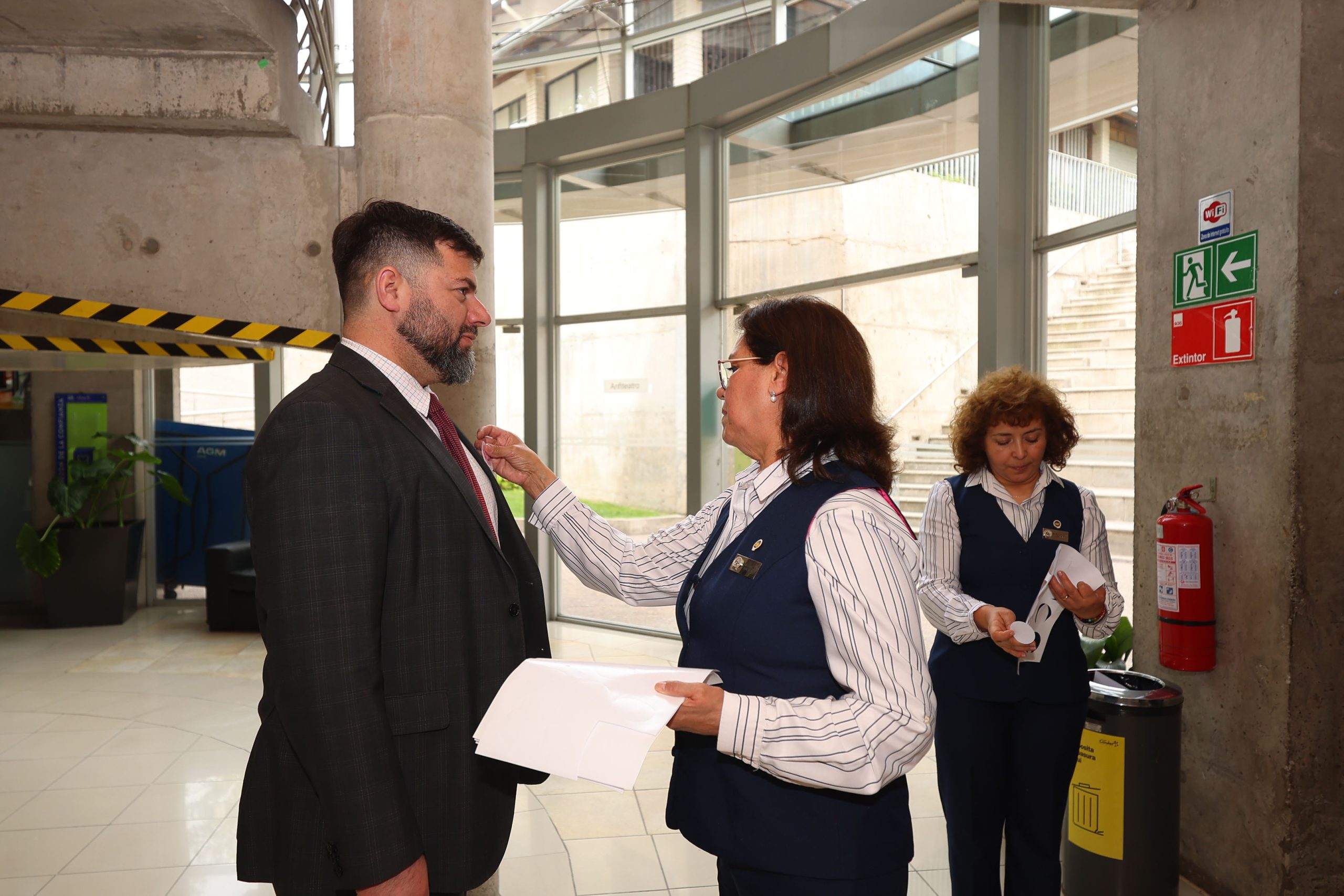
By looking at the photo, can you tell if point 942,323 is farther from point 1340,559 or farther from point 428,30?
point 428,30

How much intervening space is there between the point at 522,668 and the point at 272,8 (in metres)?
2.81

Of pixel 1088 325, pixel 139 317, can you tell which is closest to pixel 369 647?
pixel 139 317

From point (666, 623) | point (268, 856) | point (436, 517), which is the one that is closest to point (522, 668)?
point (436, 517)

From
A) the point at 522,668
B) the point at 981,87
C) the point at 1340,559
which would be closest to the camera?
the point at 522,668

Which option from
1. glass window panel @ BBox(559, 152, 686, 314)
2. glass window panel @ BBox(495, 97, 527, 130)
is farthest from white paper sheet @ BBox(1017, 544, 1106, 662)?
glass window panel @ BBox(495, 97, 527, 130)

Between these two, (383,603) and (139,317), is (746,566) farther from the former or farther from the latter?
(139,317)

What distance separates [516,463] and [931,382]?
3.90m

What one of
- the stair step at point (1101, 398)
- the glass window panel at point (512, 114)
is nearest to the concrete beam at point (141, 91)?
the stair step at point (1101, 398)

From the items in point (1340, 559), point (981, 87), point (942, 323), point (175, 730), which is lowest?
A: point (175, 730)

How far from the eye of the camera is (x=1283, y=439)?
2875 mm

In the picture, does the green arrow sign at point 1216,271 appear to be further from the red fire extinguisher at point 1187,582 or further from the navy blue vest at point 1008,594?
the navy blue vest at point 1008,594

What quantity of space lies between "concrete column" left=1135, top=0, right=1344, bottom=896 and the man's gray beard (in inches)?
100.0

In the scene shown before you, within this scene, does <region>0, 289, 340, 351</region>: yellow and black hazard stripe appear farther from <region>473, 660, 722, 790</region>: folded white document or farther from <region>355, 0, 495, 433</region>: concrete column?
<region>473, 660, 722, 790</region>: folded white document

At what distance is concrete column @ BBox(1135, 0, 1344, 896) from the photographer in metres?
2.81
